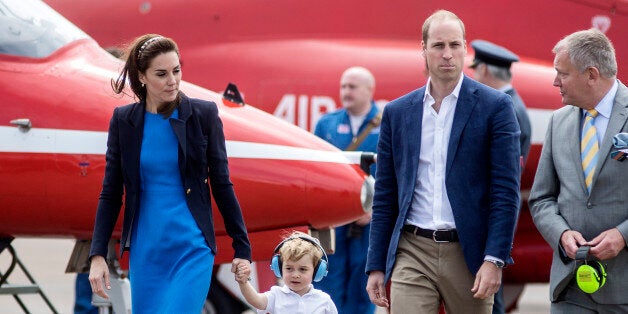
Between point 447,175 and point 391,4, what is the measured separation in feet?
17.1

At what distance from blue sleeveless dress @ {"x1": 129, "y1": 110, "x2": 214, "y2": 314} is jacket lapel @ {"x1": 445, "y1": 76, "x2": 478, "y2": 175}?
3.49ft

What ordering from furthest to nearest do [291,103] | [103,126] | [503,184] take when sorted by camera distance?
[291,103] → [103,126] → [503,184]

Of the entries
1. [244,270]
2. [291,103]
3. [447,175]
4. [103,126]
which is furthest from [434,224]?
[291,103]

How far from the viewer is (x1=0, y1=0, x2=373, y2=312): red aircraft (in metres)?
6.52

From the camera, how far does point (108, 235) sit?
16.2 feet

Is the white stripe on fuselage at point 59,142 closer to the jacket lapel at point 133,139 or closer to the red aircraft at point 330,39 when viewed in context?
the jacket lapel at point 133,139

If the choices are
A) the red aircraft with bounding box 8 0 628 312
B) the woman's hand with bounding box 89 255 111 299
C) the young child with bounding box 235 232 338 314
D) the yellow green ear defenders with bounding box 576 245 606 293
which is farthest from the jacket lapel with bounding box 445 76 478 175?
the red aircraft with bounding box 8 0 628 312

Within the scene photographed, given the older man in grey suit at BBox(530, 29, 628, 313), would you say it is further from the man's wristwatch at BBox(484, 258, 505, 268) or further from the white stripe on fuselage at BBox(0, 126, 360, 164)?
the white stripe on fuselage at BBox(0, 126, 360, 164)

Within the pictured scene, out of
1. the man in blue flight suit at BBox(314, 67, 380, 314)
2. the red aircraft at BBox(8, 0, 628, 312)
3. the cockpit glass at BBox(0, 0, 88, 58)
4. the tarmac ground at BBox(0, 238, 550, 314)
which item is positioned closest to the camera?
the cockpit glass at BBox(0, 0, 88, 58)

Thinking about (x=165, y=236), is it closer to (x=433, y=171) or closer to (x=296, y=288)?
(x=296, y=288)

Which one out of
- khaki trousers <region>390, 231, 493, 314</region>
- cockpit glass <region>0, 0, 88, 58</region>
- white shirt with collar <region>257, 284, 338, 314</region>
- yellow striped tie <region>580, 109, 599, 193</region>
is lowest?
white shirt with collar <region>257, 284, 338, 314</region>

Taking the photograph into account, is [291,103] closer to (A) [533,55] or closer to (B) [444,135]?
(A) [533,55]

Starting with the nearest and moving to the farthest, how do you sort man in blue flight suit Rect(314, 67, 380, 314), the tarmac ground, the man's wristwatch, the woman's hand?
1. the man's wristwatch
2. the woman's hand
3. man in blue flight suit Rect(314, 67, 380, 314)
4. the tarmac ground

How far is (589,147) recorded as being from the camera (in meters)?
4.97
